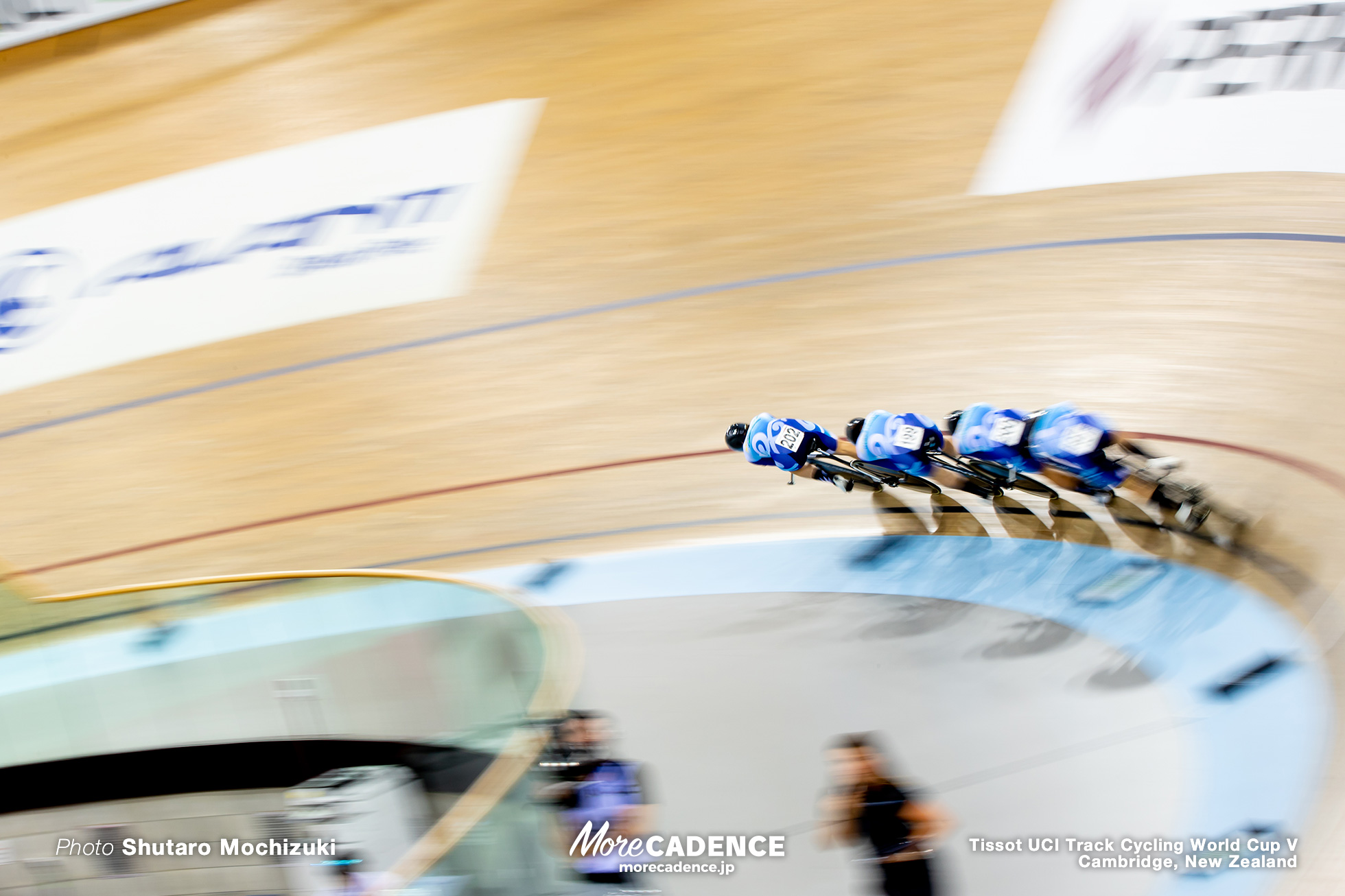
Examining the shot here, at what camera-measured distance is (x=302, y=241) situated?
6.54m

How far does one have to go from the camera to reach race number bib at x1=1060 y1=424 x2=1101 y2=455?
339 cm

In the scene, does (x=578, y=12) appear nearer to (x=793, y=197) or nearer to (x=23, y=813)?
(x=793, y=197)

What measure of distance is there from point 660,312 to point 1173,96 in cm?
294

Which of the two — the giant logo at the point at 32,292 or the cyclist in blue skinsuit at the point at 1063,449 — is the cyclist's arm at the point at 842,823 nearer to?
the cyclist in blue skinsuit at the point at 1063,449

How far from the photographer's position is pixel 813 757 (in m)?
3.22

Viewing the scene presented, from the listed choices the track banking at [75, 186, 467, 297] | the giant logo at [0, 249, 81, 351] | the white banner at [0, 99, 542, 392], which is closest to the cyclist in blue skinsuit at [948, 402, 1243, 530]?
the white banner at [0, 99, 542, 392]

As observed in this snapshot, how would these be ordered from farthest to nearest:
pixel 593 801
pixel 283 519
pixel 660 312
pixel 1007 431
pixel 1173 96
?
pixel 660 312 < pixel 1173 96 < pixel 283 519 < pixel 1007 431 < pixel 593 801

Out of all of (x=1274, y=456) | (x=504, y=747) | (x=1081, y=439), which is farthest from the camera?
(x=1274, y=456)

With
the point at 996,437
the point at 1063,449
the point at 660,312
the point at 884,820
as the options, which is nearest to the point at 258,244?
the point at 660,312

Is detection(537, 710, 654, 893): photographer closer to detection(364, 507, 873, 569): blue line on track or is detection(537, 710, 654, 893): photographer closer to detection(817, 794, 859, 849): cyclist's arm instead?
detection(817, 794, 859, 849): cyclist's arm

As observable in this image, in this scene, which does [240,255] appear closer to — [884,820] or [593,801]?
[593,801]

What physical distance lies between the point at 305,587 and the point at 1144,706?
110 inches

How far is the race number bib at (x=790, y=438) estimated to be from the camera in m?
4.02

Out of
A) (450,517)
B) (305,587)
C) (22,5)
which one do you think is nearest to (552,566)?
(450,517)
